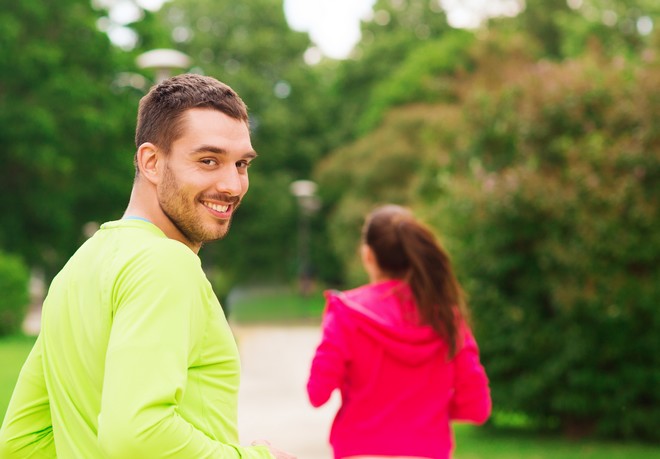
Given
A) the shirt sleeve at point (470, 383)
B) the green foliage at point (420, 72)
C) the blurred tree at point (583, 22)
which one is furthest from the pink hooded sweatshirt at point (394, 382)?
the blurred tree at point (583, 22)

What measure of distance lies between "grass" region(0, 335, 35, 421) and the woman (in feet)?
20.5

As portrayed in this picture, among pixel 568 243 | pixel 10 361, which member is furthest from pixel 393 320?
pixel 10 361

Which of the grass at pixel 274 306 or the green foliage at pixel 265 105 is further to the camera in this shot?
the green foliage at pixel 265 105

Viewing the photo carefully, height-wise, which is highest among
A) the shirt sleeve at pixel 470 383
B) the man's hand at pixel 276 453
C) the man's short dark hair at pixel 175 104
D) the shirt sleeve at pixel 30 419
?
the man's short dark hair at pixel 175 104

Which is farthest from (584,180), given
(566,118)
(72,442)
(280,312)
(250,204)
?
(250,204)

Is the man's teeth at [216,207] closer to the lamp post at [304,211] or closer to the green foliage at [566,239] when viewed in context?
the green foliage at [566,239]

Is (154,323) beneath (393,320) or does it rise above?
beneath

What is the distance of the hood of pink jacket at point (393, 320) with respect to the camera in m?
4.04

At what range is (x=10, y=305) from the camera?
22.3 metres

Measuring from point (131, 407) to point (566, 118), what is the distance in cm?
846

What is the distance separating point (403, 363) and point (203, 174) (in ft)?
7.58

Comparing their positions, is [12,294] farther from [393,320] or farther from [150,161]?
[150,161]

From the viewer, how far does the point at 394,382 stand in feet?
13.3

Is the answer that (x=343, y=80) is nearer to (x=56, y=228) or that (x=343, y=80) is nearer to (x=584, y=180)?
(x=56, y=228)
